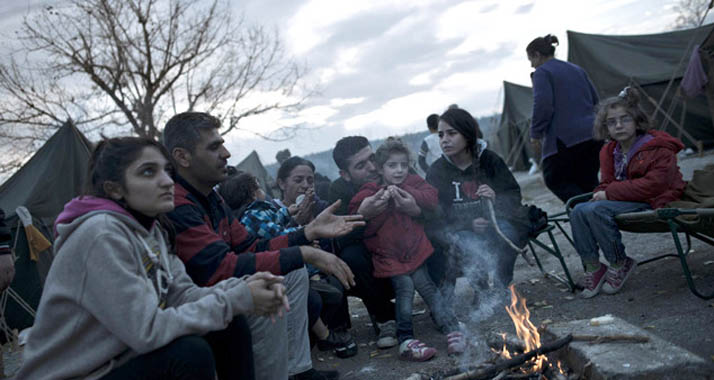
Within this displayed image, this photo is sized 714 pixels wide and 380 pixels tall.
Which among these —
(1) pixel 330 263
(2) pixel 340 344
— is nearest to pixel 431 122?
(2) pixel 340 344

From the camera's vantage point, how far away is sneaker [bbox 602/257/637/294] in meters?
3.65

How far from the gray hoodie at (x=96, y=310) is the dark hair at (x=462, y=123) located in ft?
8.84

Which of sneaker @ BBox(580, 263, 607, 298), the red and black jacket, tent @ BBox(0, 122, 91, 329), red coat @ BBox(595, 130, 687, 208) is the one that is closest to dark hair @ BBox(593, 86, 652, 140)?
red coat @ BBox(595, 130, 687, 208)

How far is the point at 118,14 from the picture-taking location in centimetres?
1490

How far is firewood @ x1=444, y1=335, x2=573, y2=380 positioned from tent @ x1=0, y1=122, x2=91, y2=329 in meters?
6.39

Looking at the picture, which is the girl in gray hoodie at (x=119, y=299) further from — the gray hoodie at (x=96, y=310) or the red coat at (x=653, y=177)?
the red coat at (x=653, y=177)

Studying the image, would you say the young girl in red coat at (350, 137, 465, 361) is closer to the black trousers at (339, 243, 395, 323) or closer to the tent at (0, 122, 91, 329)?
the black trousers at (339, 243, 395, 323)

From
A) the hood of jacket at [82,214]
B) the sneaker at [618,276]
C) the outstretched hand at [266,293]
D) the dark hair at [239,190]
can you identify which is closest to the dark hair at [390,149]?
the dark hair at [239,190]

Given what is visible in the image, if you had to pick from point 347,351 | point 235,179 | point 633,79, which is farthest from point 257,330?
point 633,79

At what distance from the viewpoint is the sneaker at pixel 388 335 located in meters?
3.54

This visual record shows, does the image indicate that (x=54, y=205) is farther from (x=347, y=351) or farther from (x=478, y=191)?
(x=478, y=191)

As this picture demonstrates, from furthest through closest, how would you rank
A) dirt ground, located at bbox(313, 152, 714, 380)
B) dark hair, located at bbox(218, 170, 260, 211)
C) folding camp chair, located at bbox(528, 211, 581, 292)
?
dark hair, located at bbox(218, 170, 260, 211)
folding camp chair, located at bbox(528, 211, 581, 292)
dirt ground, located at bbox(313, 152, 714, 380)

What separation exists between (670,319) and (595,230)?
85 centimetres

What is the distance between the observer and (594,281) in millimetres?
3729
